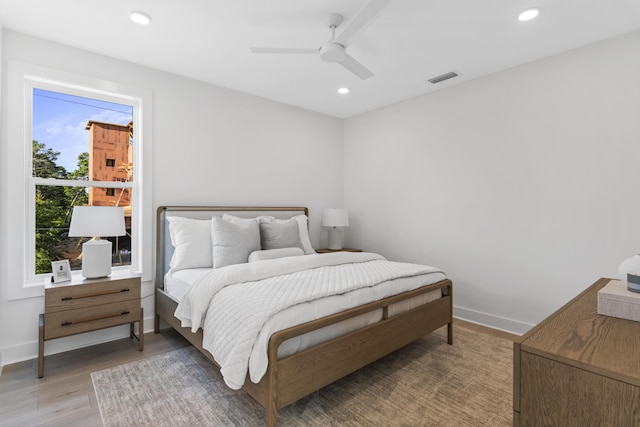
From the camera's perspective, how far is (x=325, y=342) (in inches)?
74.3

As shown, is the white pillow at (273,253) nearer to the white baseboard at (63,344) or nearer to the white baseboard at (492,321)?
the white baseboard at (63,344)

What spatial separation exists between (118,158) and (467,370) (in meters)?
3.60

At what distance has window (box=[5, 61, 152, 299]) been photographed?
253 cm

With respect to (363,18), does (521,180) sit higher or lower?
lower

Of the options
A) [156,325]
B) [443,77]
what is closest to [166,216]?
[156,325]

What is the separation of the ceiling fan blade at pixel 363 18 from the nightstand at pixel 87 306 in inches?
97.7

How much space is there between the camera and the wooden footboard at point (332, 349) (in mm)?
1643

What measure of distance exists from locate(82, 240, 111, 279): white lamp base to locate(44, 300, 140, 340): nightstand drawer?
273 millimetres

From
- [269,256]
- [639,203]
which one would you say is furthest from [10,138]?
[639,203]

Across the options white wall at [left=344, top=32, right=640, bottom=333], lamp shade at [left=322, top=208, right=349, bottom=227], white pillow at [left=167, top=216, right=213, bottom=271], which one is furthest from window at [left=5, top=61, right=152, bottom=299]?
white wall at [left=344, top=32, right=640, bottom=333]

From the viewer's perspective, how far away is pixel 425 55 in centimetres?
292

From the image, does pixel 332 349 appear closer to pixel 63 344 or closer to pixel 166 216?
pixel 166 216

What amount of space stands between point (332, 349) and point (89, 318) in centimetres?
192

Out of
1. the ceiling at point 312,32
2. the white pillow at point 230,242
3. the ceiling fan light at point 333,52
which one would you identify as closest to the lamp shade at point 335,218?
the white pillow at point 230,242
